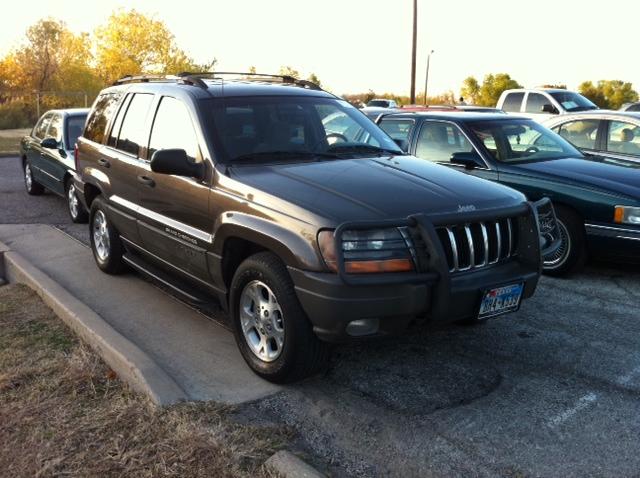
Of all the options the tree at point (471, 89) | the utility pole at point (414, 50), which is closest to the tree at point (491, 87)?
the tree at point (471, 89)

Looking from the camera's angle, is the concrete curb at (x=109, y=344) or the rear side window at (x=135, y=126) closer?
the concrete curb at (x=109, y=344)

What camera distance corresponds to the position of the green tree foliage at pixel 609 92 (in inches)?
1750

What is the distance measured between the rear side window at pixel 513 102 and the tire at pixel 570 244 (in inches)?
458

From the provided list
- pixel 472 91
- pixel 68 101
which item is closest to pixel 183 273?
pixel 68 101

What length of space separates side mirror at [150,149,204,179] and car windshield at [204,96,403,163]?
204 millimetres

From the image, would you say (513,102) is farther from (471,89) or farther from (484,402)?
(471,89)

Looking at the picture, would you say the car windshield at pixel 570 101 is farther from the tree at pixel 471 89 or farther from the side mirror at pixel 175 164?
the tree at pixel 471 89

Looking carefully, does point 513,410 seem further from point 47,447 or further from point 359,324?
point 47,447

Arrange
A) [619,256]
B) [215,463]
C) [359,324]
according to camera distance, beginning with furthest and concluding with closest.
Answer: [619,256] → [359,324] → [215,463]

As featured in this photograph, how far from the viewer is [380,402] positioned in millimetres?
3926

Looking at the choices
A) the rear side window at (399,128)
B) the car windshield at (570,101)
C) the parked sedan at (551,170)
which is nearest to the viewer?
the parked sedan at (551,170)

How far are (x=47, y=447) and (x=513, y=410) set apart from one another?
8.24 feet

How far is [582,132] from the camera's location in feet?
30.2

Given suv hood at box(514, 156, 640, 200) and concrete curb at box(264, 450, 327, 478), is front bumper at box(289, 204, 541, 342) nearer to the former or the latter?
concrete curb at box(264, 450, 327, 478)
